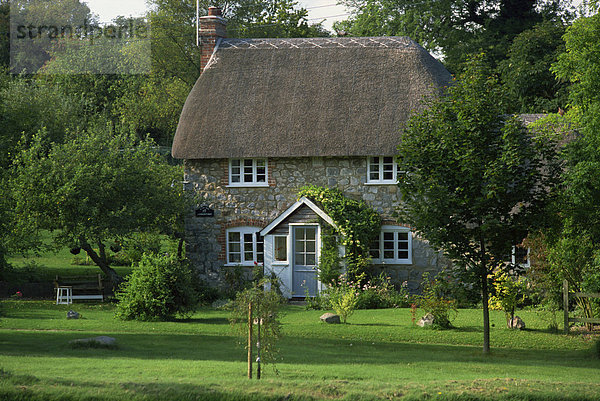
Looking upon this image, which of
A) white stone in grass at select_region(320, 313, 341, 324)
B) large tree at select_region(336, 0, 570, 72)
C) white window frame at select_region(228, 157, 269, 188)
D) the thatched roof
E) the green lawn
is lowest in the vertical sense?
the green lawn

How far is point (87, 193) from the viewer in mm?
20891

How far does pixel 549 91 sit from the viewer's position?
3481 centimetres

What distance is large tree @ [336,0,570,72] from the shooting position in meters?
38.3

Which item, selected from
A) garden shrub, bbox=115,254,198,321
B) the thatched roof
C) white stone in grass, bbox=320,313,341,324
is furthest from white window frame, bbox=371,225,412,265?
garden shrub, bbox=115,254,198,321

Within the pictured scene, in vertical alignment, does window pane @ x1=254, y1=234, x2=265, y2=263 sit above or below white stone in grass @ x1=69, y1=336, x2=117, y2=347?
above

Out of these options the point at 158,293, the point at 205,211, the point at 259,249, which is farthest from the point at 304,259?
the point at 158,293

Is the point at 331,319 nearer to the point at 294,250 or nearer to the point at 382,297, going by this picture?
the point at 382,297

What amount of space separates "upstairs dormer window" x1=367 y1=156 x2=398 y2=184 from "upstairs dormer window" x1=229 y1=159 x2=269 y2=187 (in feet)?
11.3

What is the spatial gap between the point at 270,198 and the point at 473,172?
10.8 m

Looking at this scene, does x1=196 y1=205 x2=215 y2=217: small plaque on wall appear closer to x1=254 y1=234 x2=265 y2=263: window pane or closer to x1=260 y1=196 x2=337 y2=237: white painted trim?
x1=254 y1=234 x2=265 y2=263: window pane

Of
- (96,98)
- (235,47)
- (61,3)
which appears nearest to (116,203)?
(235,47)

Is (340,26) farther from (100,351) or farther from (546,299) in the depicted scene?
(100,351)

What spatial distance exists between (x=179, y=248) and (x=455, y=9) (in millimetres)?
23832

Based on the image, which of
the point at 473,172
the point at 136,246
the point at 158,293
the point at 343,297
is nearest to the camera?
the point at 473,172
